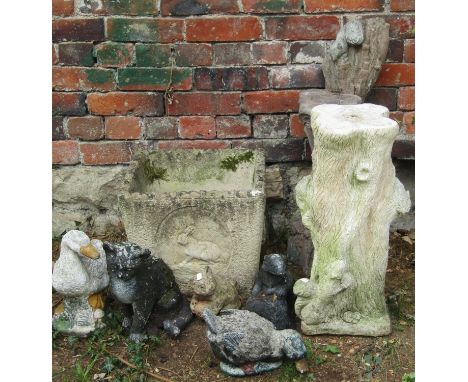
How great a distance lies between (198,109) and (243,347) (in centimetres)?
151

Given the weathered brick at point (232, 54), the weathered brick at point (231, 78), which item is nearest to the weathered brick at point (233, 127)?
the weathered brick at point (231, 78)

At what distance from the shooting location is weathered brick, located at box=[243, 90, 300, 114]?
3924mm

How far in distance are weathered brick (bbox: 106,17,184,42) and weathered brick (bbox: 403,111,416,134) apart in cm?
129

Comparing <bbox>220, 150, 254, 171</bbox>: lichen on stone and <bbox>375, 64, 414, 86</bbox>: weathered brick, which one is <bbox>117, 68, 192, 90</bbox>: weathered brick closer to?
<bbox>220, 150, 254, 171</bbox>: lichen on stone

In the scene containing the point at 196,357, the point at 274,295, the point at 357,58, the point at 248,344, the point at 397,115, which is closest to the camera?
the point at 248,344

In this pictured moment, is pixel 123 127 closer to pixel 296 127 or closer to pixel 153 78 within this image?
pixel 153 78

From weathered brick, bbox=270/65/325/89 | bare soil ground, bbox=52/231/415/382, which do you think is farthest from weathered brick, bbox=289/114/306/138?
bare soil ground, bbox=52/231/415/382

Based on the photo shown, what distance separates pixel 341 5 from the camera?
12.5 ft

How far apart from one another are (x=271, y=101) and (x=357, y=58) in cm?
55

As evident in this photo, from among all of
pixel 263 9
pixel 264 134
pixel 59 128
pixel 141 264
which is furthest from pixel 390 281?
Result: pixel 59 128

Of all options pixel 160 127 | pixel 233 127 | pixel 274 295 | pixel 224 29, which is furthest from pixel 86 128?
pixel 274 295

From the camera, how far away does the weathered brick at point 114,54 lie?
12.6 feet

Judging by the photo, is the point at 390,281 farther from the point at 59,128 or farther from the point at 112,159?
the point at 59,128

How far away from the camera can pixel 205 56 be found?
3852mm
